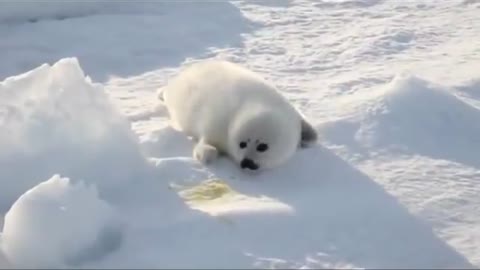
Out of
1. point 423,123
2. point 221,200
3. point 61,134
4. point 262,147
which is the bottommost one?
point 221,200

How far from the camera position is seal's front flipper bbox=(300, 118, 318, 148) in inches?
146

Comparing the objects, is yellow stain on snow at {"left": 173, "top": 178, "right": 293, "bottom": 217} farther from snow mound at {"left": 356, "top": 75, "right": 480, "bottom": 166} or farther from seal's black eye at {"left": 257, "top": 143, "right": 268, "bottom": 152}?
snow mound at {"left": 356, "top": 75, "right": 480, "bottom": 166}

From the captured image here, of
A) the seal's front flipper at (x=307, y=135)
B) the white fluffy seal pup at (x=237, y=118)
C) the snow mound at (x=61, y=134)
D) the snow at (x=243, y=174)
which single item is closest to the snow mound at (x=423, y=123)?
the snow at (x=243, y=174)

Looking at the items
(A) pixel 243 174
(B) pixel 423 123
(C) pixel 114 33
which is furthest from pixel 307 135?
(C) pixel 114 33

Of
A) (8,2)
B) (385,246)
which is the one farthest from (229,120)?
(8,2)

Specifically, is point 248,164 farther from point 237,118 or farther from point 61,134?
point 61,134

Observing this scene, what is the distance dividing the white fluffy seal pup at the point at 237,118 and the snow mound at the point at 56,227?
0.73m

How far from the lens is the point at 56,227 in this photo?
2834 millimetres

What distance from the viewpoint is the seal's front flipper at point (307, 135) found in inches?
146

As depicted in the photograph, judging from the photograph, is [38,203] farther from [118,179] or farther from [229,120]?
[229,120]

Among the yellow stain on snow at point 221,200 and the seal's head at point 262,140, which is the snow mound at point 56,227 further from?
the seal's head at point 262,140

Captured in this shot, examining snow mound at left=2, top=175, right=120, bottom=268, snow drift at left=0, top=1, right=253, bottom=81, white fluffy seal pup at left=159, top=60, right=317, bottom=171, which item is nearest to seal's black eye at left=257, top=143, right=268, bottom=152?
white fluffy seal pup at left=159, top=60, right=317, bottom=171

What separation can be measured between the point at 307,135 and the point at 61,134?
904 millimetres

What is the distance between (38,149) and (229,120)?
2.36 feet
